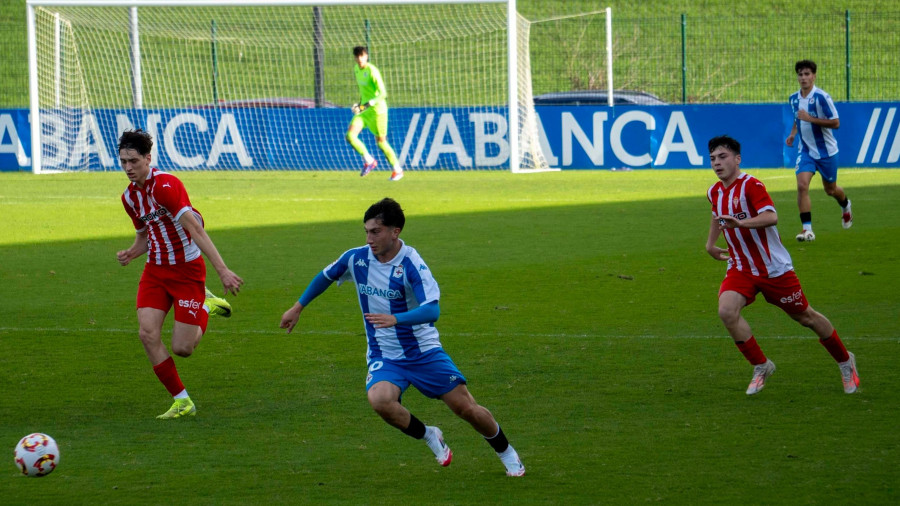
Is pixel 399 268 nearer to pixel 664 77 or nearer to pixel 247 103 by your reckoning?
pixel 247 103

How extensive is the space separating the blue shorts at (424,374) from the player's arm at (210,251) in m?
1.14

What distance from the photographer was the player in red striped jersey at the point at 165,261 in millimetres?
6781

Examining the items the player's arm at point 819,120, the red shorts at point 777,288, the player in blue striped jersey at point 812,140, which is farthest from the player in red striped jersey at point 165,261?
the player's arm at point 819,120

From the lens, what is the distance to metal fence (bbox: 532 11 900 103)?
27.7 metres

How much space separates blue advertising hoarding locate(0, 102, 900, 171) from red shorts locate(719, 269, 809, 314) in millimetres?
15652

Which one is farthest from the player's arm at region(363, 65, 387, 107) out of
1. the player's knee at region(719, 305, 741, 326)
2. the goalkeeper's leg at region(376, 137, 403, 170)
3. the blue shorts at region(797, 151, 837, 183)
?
the player's knee at region(719, 305, 741, 326)

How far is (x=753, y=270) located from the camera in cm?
709

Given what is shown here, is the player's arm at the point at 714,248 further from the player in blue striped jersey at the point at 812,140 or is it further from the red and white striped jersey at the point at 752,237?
the player in blue striped jersey at the point at 812,140

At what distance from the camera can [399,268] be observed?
18.2ft

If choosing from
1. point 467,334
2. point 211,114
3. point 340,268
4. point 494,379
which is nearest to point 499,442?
point 340,268

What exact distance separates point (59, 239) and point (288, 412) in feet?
28.8

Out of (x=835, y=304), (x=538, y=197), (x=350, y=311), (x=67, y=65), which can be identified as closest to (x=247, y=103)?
(x=67, y=65)

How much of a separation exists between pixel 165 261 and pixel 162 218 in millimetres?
251

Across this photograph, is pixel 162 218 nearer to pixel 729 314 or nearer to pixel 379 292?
pixel 379 292
